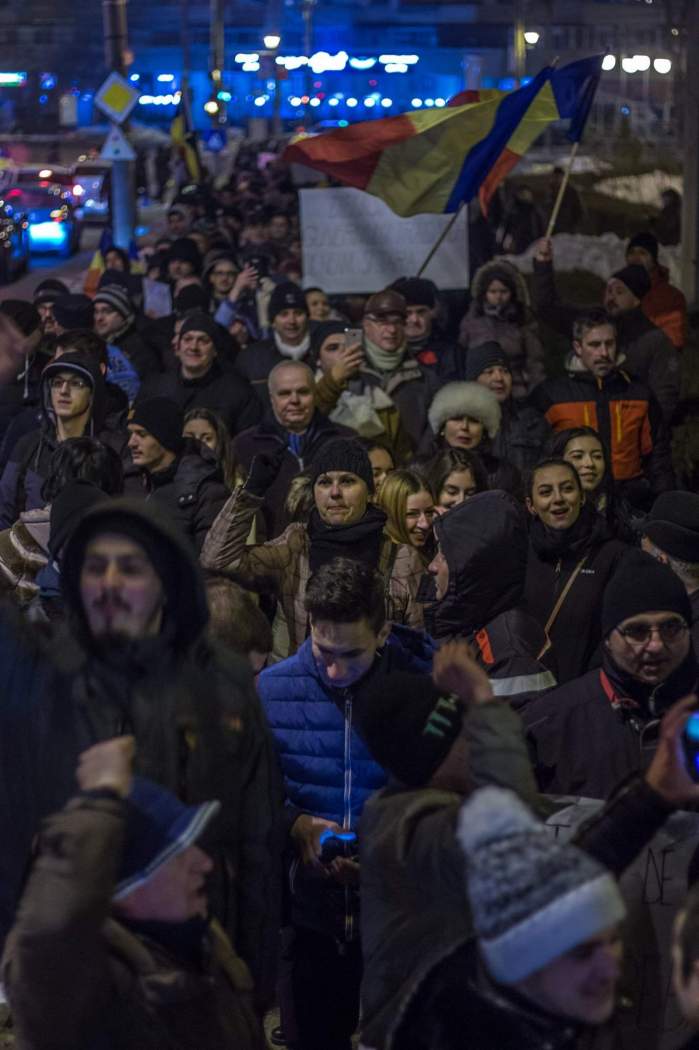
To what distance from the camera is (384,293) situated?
968cm

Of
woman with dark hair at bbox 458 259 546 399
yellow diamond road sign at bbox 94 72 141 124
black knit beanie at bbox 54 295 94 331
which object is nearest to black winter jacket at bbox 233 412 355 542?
black knit beanie at bbox 54 295 94 331

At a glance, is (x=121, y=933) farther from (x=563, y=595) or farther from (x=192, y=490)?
(x=192, y=490)

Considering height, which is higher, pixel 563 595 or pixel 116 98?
pixel 116 98

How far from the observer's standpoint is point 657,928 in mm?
4164

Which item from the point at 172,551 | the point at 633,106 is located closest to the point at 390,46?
the point at 633,106

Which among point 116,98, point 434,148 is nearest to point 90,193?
point 116,98

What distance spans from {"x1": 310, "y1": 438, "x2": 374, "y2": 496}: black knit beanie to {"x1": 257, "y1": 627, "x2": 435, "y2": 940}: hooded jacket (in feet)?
5.93

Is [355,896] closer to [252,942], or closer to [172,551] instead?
[252,942]

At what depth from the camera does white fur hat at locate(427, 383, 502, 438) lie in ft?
26.9

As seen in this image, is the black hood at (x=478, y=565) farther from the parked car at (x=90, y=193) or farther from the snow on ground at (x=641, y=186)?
the parked car at (x=90, y=193)

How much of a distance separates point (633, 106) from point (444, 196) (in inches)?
1540

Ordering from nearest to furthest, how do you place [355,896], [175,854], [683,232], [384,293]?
[175,854] → [355,896] → [384,293] → [683,232]

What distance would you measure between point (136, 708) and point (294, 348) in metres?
7.69

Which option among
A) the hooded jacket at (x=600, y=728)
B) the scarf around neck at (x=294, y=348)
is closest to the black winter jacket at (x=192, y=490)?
the hooded jacket at (x=600, y=728)
